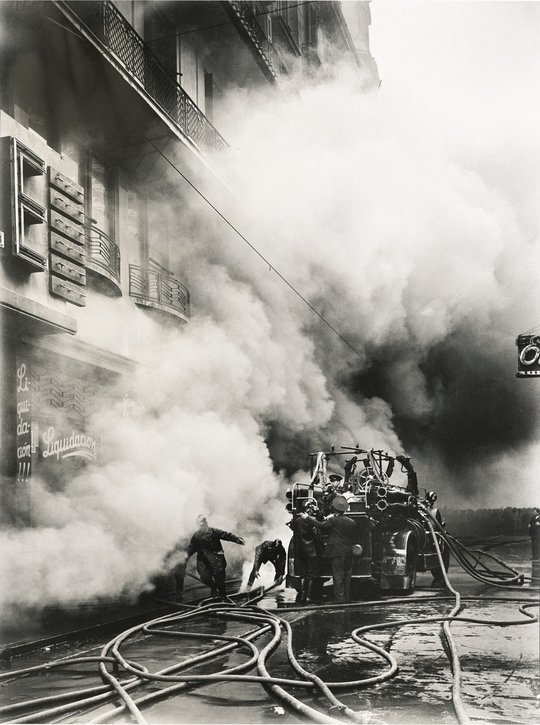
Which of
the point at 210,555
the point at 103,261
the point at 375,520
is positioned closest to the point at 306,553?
the point at 375,520

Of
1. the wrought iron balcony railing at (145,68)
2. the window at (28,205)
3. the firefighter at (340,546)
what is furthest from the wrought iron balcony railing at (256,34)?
the firefighter at (340,546)

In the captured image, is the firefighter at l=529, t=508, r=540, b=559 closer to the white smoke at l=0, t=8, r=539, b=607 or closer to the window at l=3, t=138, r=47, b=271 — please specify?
the white smoke at l=0, t=8, r=539, b=607

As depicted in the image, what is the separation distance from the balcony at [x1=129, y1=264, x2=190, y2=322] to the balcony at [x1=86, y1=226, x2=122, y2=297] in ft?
1.23

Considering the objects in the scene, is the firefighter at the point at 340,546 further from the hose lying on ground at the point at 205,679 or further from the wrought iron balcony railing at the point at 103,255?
the wrought iron balcony railing at the point at 103,255

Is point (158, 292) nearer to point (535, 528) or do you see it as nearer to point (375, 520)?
point (375, 520)

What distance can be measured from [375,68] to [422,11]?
150 centimetres

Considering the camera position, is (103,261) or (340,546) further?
(340,546)

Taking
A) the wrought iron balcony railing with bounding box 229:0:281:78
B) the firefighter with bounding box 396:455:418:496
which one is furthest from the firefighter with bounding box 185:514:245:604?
the wrought iron balcony railing with bounding box 229:0:281:78

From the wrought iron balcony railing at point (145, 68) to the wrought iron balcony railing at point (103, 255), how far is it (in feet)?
6.40

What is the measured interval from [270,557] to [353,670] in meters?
5.09

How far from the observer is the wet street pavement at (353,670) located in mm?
4953

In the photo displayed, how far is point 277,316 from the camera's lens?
39.7ft

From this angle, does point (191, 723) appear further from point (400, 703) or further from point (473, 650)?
point (473, 650)

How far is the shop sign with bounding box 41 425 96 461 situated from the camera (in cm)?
799
